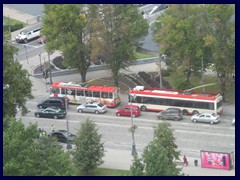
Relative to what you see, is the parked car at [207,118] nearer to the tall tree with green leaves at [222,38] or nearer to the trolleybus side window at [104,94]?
the tall tree with green leaves at [222,38]

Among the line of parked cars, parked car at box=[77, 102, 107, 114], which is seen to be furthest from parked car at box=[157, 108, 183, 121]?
parked car at box=[77, 102, 107, 114]

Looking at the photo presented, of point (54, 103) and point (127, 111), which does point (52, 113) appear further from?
point (127, 111)

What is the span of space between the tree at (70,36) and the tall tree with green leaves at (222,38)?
9.82 metres

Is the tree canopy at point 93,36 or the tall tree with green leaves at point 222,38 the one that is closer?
the tall tree with green leaves at point 222,38

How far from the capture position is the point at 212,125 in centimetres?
5584

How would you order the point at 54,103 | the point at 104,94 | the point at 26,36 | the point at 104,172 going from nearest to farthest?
the point at 104,172, the point at 54,103, the point at 104,94, the point at 26,36

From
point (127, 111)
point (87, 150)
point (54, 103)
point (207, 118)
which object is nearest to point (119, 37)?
point (127, 111)

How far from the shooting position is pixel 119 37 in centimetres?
6122

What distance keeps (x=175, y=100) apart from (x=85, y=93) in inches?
316

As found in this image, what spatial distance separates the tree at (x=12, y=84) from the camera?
5181 centimetres

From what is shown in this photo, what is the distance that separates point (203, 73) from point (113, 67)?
25.1ft

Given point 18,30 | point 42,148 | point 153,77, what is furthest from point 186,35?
point 18,30

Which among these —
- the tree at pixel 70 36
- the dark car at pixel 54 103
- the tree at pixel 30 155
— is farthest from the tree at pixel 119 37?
the tree at pixel 30 155

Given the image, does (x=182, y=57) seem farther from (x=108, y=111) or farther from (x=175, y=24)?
(x=108, y=111)
